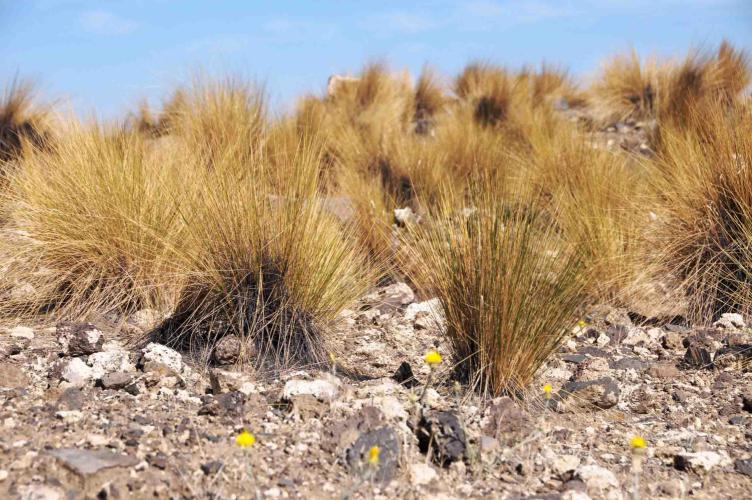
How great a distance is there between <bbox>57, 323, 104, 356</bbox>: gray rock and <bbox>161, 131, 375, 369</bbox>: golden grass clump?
0.96 feet

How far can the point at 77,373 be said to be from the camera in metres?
2.74

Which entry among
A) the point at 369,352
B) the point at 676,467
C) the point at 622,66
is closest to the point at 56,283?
the point at 369,352

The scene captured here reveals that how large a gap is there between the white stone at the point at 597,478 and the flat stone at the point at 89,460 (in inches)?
49.0

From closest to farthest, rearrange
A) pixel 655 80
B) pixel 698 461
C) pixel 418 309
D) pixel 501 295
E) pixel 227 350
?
pixel 698 461, pixel 501 295, pixel 227 350, pixel 418 309, pixel 655 80

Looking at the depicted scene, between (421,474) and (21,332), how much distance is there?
2.13m

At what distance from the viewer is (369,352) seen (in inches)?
134

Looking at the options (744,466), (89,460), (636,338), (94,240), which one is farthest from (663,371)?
(94,240)

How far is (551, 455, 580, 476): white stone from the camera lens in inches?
87.7

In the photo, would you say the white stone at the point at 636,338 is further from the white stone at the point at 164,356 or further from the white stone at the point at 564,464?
the white stone at the point at 164,356

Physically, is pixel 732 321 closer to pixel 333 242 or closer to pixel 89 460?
pixel 333 242

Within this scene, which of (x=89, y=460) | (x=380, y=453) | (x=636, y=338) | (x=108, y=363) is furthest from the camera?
(x=636, y=338)

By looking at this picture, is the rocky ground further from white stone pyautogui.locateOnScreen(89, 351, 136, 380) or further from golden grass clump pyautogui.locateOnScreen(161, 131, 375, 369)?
golden grass clump pyautogui.locateOnScreen(161, 131, 375, 369)

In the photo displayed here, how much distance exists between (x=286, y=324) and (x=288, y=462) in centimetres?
105

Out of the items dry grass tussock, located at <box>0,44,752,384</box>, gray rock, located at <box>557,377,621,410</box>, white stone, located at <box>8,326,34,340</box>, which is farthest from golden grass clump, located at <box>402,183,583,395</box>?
white stone, located at <box>8,326,34,340</box>
